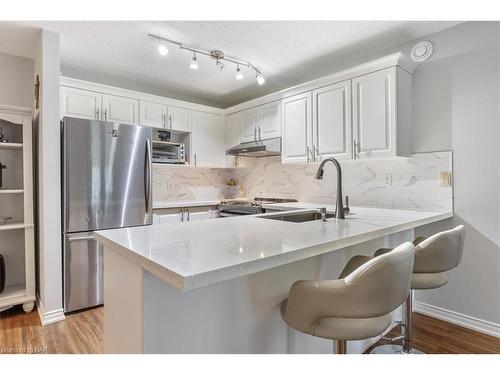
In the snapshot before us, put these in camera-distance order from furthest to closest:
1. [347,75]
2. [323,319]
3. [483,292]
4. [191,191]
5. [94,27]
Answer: [191,191], [347,75], [94,27], [483,292], [323,319]

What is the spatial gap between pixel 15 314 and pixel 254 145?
115 inches

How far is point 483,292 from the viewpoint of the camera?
2295mm

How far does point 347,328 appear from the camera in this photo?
117cm

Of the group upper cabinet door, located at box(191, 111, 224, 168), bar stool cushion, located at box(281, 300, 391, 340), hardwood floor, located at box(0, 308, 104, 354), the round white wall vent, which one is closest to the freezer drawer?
hardwood floor, located at box(0, 308, 104, 354)

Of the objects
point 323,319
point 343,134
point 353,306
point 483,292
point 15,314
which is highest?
point 343,134

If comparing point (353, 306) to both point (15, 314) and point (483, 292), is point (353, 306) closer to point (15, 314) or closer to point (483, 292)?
point (483, 292)

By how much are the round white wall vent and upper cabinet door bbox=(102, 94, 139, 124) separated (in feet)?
9.74

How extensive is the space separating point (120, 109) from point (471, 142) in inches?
136

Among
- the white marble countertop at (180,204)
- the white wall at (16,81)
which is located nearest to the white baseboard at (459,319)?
the white marble countertop at (180,204)

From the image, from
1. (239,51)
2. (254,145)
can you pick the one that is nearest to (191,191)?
(254,145)

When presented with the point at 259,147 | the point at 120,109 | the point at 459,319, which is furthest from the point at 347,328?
the point at 120,109

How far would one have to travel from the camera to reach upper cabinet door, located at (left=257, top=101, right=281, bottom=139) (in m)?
3.56

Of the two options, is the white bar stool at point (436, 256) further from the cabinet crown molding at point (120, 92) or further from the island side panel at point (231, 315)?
the cabinet crown molding at point (120, 92)

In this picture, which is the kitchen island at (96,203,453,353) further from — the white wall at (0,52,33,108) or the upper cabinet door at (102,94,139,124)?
the white wall at (0,52,33,108)
